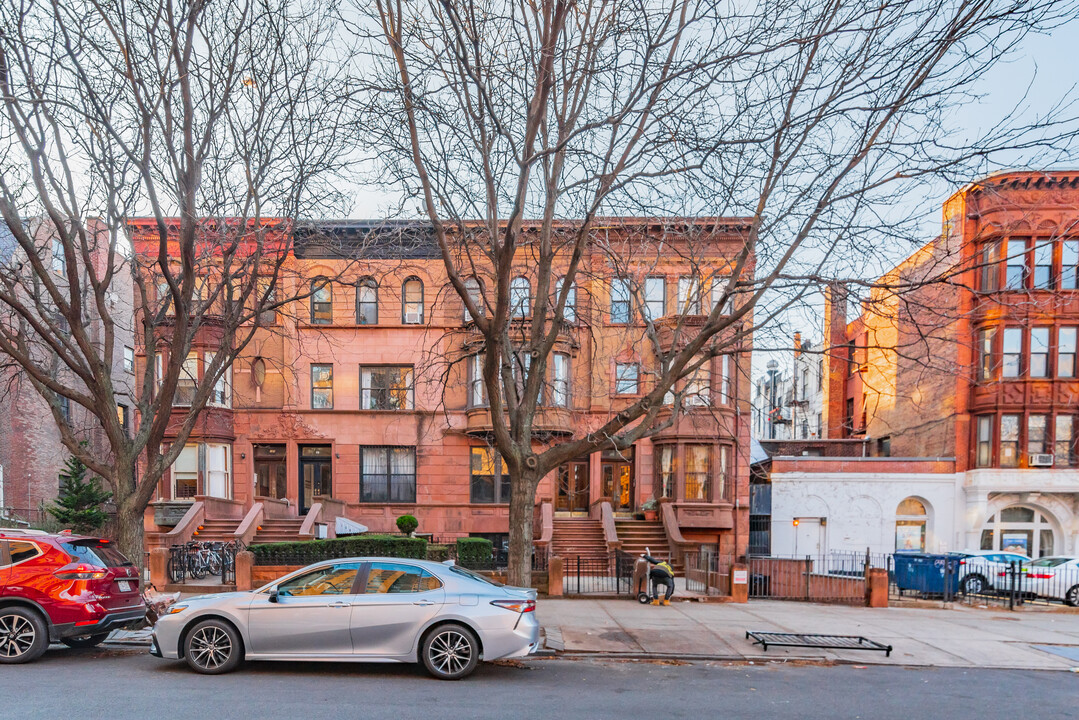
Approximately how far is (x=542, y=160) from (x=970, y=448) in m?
22.4

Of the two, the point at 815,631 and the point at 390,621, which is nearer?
the point at 390,621

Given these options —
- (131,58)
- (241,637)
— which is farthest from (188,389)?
(241,637)

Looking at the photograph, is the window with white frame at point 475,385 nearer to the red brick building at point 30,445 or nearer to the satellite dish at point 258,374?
the satellite dish at point 258,374

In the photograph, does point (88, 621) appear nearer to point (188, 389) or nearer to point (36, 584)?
point (36, 584)

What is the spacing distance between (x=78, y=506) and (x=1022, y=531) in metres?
32.6

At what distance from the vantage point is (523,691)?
25.6 feet

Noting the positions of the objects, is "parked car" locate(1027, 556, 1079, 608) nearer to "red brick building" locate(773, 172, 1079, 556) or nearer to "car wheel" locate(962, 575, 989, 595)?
"car wheel" locate(962, 575, 989, 595)

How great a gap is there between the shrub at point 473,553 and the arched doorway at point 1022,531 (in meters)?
18.7

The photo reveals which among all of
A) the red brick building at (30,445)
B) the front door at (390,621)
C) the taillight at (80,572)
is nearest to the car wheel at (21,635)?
the taillight at (80,572)

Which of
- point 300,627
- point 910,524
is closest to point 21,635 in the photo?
point 300,627

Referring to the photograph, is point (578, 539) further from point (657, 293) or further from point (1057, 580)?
point (1057, 580)

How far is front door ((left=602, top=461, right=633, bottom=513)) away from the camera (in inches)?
988

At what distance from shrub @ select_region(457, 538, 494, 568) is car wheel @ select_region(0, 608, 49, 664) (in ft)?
32.8

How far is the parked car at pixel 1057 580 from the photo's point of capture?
1703 cm
